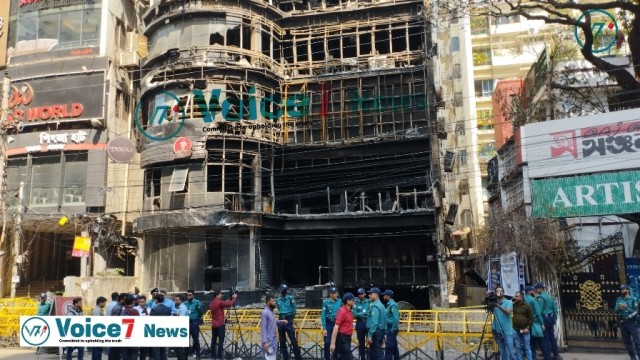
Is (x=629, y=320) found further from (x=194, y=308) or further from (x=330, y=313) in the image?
(x=194, y=308)

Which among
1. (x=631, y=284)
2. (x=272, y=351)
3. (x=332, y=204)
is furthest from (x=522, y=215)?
(x=332, y=204)

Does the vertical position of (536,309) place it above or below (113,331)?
above

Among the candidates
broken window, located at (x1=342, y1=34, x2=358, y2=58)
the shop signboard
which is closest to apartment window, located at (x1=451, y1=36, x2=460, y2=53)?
broken window, located at (x1=342, y1=34, x2=358, y2=58)

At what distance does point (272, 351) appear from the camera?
36.2ft

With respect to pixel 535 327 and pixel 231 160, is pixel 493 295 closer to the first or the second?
pixel 535 327

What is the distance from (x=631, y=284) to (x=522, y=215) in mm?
3903

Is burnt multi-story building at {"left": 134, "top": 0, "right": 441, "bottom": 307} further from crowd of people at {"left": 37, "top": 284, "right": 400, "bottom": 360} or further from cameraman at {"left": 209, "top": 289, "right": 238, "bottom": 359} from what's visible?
crowd of people at {"left": 37, "top": 284, "right": 400, "bottom": 360}

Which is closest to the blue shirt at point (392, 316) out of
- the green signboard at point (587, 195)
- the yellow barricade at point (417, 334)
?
the yellow barricade at point (417, 334)

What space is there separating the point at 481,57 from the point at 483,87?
10.1 feet

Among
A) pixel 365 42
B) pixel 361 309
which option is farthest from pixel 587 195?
pixel 365 42

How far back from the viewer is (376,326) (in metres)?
11.1

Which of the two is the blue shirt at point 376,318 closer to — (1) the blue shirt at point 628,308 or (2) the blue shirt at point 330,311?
(2) the blue shirt at point 330,311

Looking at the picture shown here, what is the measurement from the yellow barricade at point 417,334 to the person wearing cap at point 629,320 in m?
3.16

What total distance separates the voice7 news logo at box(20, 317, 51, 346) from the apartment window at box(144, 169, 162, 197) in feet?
55.5
